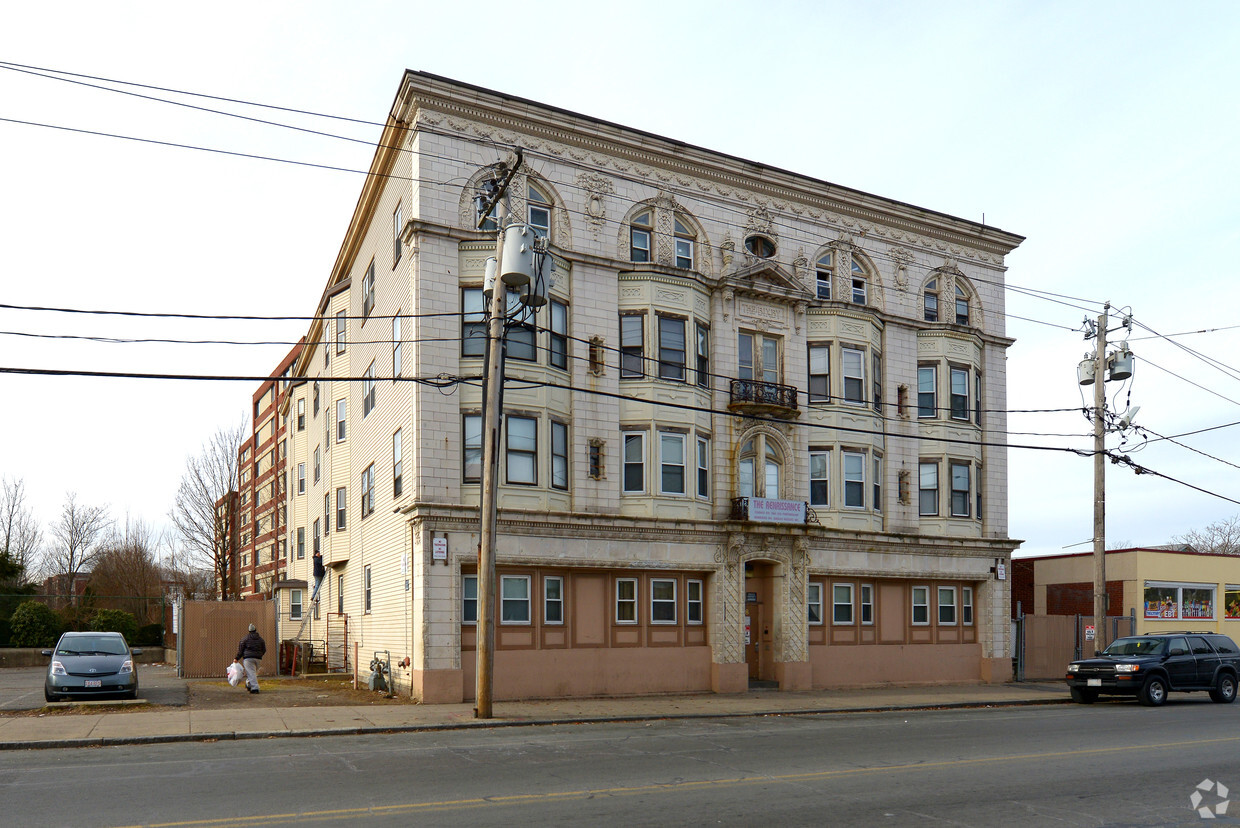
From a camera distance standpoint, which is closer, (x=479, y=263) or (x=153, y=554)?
(x=479, y=263)

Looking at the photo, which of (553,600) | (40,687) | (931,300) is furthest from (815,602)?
(40,687)

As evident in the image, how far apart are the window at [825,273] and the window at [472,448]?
11676mm

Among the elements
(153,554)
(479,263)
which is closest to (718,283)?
(479,263)

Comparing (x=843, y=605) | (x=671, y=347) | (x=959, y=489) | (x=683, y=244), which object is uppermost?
(x=683, y=244)

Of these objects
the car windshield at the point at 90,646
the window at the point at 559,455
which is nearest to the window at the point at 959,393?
the window at the point at 559,455

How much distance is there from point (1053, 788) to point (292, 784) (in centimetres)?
874

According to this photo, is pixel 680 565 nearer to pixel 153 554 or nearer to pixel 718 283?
pixel 718 283

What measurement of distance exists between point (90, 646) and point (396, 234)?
477 inches

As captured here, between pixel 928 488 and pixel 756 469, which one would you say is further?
pixel 928 488

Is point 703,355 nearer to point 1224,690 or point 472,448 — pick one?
point 472,448

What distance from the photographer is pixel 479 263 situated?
23.8 meters

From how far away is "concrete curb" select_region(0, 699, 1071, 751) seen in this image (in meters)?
15.2

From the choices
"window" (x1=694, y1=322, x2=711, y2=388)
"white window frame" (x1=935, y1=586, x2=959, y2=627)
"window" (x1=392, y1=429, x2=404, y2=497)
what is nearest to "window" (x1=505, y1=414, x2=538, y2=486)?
"window" (x1=392, y1=429, x2=404, y2=497)

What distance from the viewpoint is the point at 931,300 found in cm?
3178
